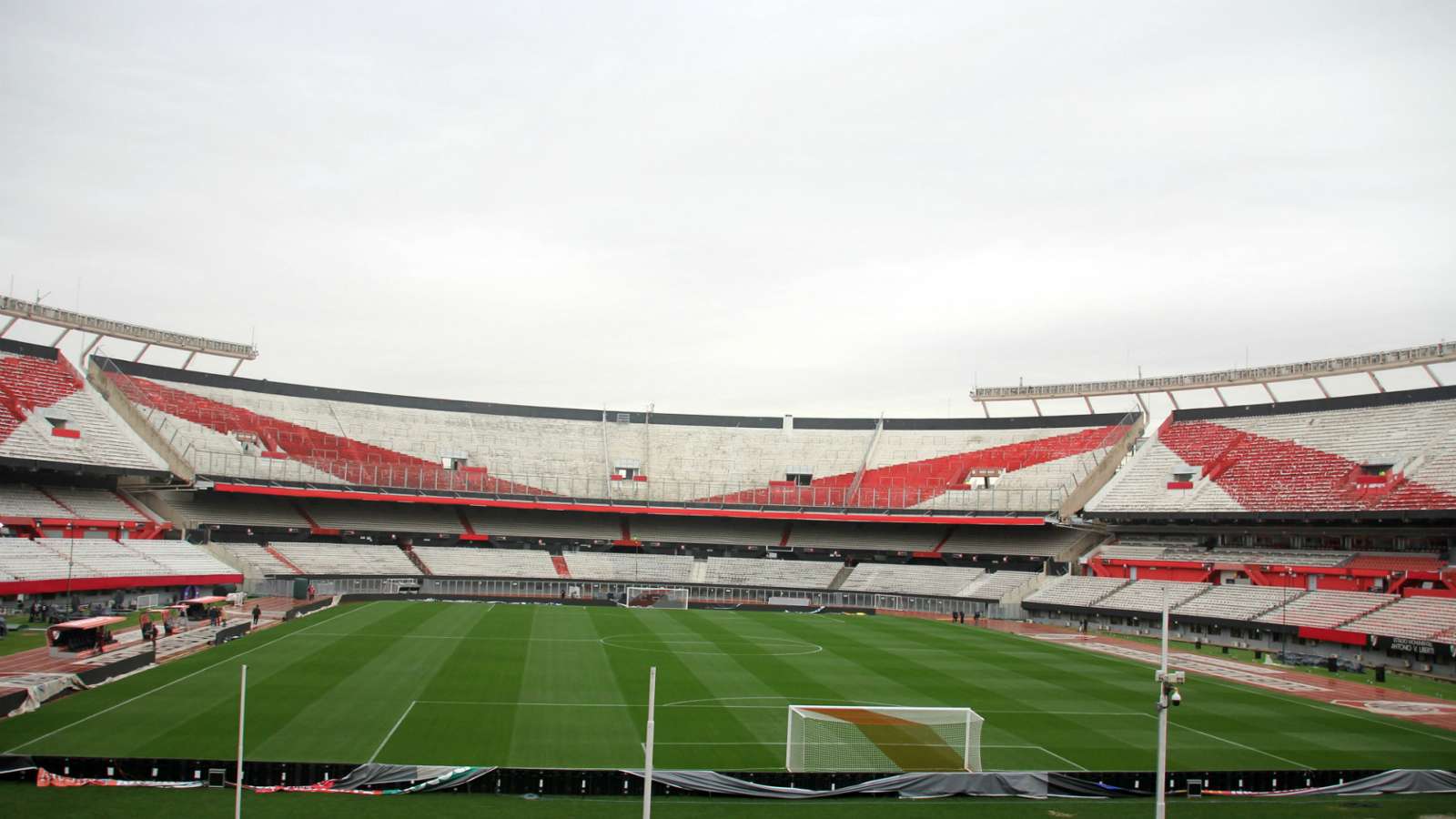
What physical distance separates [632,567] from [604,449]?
13.5m

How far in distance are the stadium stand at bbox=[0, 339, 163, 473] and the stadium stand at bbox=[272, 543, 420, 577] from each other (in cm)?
951

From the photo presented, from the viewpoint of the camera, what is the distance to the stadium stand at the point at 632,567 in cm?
6731

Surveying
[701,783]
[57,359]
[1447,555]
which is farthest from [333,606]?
[1447,555]

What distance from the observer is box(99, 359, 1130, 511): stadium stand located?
6712 centimetres

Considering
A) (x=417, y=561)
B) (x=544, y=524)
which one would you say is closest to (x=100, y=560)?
(x=417, y=561)

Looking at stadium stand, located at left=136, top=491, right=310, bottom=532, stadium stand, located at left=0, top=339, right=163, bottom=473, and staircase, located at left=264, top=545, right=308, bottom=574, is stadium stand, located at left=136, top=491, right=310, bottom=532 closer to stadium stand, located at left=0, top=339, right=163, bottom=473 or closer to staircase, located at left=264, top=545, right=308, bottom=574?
staircase, located at left=264, top=545, right=308, bottom=574

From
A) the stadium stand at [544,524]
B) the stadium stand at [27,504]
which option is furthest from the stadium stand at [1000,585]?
the stadium stand at [27,504]

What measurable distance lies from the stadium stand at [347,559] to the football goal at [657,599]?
14038 millimetres

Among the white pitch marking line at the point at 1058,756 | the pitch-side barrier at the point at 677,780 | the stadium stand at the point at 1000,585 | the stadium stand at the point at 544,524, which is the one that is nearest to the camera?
the pitch-side barrier at the point at 677,780

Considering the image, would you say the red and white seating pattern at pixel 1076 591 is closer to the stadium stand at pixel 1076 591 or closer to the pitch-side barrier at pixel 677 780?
the stadium stand at pixel 1076 591

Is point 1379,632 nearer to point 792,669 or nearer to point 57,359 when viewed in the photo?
point 792,669

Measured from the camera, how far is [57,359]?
6169 centimetres

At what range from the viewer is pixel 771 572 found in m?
69.8

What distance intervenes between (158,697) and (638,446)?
2192 inches
